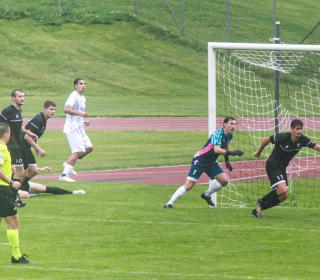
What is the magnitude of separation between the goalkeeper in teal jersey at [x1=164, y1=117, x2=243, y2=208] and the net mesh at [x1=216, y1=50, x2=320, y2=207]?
4.25 ft

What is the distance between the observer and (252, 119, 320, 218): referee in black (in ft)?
63.8

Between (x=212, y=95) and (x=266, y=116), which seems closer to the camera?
(x=212, y=95)

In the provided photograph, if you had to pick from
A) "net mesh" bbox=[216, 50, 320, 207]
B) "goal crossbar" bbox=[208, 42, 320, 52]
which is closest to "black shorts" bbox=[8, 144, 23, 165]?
"net mesh" bbox=[216, 50, 320, 207]

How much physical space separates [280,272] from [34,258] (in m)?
3.54

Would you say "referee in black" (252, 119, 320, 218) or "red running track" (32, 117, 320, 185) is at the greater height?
"referee in black" (252, 119, 320, 218)

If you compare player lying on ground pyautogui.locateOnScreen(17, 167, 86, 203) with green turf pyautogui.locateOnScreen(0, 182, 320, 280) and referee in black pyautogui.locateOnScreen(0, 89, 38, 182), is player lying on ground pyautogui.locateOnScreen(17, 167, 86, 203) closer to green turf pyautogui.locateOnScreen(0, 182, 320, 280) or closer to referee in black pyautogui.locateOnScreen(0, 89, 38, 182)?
green turf pyautogui.locateOnScreen(0, 182, 320, 280)

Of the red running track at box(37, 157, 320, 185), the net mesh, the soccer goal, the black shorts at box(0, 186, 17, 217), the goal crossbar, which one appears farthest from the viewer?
the red running track at box(37, 157, 320, 185)

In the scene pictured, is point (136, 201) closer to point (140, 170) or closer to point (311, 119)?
point (140, 170)

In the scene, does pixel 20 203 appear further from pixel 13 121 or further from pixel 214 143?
pixel 214 143

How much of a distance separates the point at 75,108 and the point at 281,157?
6737 mm

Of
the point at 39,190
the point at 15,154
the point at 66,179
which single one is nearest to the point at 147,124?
the point at 66,179

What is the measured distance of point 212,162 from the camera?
2081 centimetres

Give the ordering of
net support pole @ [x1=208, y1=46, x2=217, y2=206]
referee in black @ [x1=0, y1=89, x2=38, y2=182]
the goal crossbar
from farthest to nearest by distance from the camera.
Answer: net support pole @ [x1=208, y1=46, x2=217, y2=206] → referee in black @ [x1=0, y1=89, x2=38, y2=182] → the goal crossbar

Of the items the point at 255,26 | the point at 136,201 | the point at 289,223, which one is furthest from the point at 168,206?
the point at 255,26
